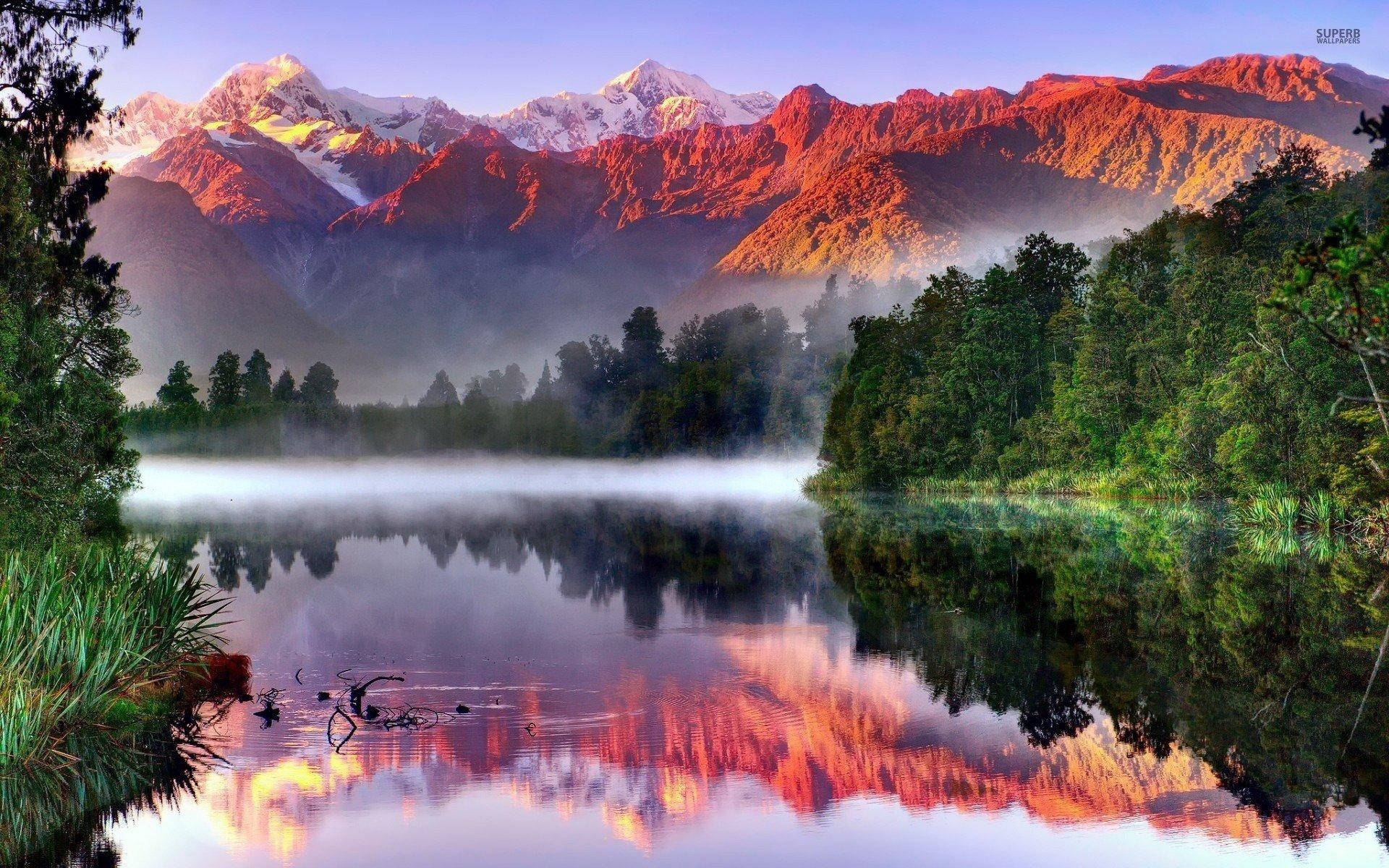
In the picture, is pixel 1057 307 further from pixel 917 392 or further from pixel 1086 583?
pixel 1086 583

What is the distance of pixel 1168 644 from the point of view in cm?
2225

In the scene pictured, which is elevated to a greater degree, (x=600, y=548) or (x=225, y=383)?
(x=225, y=383)

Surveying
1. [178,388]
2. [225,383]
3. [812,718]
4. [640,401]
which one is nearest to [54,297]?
[812,718]

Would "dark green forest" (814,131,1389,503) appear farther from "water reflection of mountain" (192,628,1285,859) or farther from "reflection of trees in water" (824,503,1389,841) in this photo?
"water reflection of mountain" (192,628,1285,859)

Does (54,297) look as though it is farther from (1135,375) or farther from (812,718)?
(1135,375)

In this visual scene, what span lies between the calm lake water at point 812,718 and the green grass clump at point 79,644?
146cm

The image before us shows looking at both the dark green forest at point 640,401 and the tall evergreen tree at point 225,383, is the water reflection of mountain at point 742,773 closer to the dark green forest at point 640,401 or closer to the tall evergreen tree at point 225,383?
the dark green forest at point 640,401

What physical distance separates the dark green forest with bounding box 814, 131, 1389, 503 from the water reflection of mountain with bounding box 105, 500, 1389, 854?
17.7m

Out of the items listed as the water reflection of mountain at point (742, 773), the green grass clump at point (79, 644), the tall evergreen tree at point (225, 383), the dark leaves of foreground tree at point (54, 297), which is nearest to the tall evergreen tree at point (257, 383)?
the tall evergreen tree at point (225, 383)

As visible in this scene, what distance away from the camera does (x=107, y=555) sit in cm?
1872

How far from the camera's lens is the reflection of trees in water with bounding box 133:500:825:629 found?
3244 centimetres

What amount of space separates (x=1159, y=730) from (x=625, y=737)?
725cm

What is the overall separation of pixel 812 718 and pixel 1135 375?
224ft

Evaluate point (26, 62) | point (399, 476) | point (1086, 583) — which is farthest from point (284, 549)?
point (399, 476)
